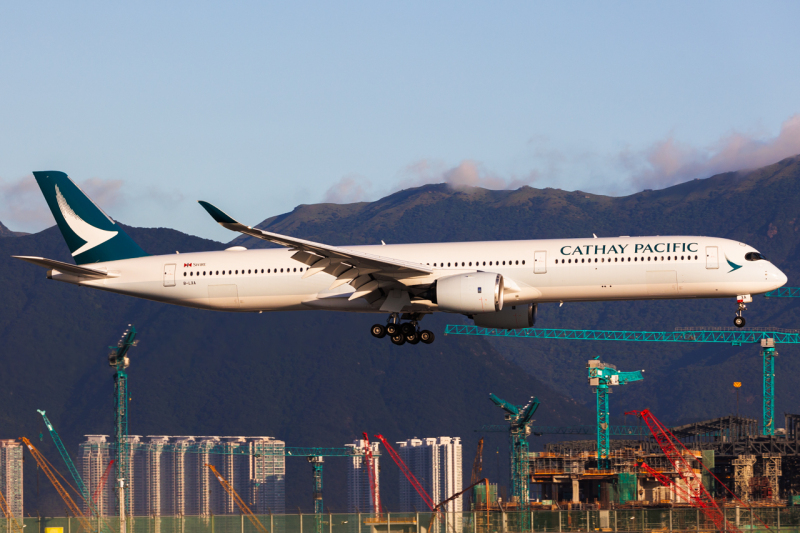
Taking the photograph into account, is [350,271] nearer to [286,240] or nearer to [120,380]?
[286,240]

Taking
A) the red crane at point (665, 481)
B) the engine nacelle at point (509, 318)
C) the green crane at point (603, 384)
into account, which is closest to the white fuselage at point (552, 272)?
the engine nacelle at point (509, 318)

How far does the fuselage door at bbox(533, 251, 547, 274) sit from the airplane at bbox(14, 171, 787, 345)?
0.05 m

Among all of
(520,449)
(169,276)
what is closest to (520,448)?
(520,449)

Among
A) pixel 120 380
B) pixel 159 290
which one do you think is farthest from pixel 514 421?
pixel 159 290

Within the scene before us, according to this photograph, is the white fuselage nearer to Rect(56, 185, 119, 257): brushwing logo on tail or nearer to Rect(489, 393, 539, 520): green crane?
Rect(56, 185, 119, 257): brushwing logo on tail

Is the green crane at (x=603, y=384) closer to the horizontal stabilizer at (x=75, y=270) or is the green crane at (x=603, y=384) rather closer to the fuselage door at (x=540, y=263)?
the fuselage door at (x=540, y=263)

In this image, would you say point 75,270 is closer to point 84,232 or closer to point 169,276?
point 84,232

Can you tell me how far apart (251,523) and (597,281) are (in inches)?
757

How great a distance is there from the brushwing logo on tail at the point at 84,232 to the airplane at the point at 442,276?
269 centimetres

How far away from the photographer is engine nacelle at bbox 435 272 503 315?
159 ft

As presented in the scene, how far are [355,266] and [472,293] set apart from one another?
580 cm

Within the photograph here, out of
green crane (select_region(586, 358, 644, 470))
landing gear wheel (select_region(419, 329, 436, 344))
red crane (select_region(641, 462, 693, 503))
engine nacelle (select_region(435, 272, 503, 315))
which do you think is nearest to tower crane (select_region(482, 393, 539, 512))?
green crane (select_region(586, 358, 644, 470))

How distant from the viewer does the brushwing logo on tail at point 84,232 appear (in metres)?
59.1

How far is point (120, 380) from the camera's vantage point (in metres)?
144
